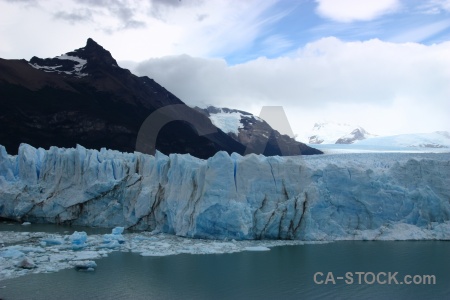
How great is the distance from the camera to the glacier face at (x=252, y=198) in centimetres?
1656

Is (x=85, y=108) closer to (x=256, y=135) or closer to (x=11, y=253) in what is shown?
(x=256, y=135)

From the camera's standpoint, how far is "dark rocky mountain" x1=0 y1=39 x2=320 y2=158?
41969 millimetres

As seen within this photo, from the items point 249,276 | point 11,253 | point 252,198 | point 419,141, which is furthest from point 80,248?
point 419,141

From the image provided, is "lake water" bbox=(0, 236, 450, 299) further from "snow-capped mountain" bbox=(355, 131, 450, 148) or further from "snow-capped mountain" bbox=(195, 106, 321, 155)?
"snow-capped mountain" bbox=(195, 106, 321, 155)

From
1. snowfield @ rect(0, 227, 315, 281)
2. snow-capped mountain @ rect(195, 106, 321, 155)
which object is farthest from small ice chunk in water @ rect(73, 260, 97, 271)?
snow-capped mountain @ rect(195, 106, 321, 155)

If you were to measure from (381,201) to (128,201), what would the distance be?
1126 cm

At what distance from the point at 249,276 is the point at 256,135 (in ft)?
179

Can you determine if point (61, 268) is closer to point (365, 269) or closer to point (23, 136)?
point (365, 269)

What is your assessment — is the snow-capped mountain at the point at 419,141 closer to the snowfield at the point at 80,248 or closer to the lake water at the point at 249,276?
the lake water at the point at 249,276

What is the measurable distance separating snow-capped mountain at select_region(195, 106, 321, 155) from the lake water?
44.3 m

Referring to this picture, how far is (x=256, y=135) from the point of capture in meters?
66.0

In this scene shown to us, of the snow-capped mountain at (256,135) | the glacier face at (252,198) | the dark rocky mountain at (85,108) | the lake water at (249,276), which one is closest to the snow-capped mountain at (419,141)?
the snow-capped mountain at (256,135)

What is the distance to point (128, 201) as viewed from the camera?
19.9 m

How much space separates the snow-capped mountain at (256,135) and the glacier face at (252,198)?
1581 inches
